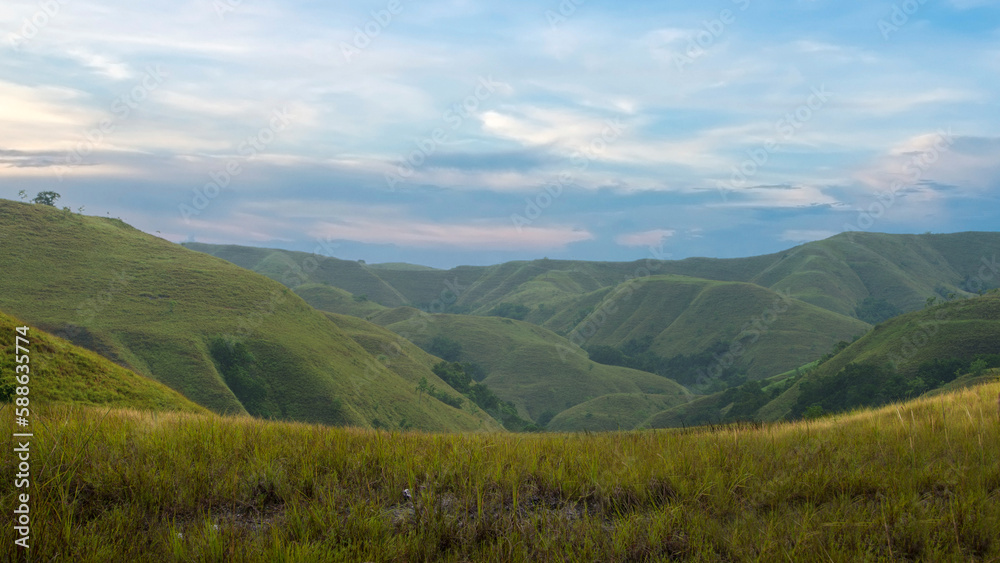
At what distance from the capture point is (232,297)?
374 ft

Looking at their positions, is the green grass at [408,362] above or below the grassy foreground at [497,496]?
below

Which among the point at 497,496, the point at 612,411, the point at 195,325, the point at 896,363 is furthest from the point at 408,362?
the point at 497,496

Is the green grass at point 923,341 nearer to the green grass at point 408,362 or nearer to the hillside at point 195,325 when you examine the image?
the green grass at point 408,362

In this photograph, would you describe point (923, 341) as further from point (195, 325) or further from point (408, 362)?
point (195, 325)

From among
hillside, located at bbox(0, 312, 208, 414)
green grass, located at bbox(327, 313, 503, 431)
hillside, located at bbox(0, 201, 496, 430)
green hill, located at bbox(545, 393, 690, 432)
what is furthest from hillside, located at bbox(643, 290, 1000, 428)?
hillside, located at bbox(0, 312, 208, 414)

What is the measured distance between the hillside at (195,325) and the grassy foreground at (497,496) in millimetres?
79815

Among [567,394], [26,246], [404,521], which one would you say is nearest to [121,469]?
[404,521]

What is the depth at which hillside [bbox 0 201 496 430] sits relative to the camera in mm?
84062

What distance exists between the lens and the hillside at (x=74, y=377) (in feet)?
91.6

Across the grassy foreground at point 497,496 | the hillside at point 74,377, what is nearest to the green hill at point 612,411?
the hillside at point 74,377

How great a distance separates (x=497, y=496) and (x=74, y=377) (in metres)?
38.7

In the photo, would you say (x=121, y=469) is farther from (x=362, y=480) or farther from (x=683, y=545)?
(x=683, y=545)

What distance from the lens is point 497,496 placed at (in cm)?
507

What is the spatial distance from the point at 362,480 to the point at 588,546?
2399 millimetres
